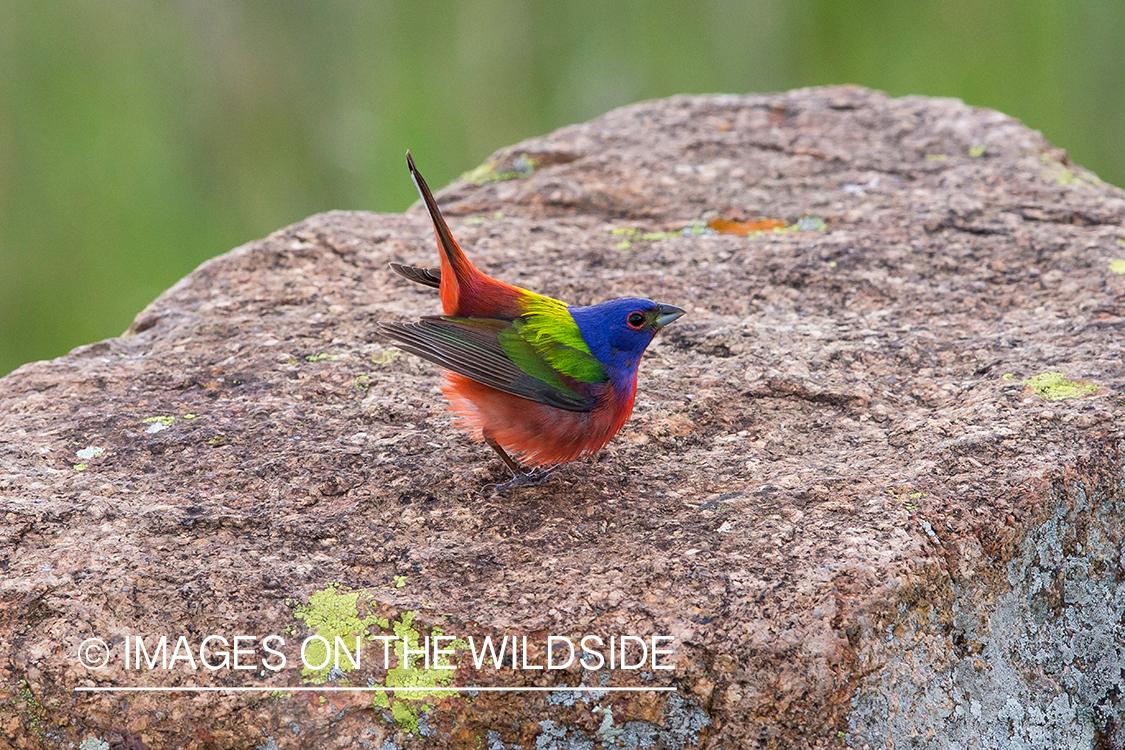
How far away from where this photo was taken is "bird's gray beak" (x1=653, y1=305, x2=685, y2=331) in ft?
9.75

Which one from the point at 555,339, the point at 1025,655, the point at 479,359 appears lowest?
the point at 1025,655

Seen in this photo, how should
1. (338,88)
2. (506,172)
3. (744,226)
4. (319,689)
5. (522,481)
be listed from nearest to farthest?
(319,689) → (522,481) → (744,226) → (506,172) → (338,88)

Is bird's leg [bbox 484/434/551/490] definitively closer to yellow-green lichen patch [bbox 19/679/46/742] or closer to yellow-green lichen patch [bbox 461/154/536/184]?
yellow-green lichen patch [bbox 19/679/46/742]

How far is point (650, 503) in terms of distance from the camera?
9.08 feet

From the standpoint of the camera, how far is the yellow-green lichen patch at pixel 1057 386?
2.97 m

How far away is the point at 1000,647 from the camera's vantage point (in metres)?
2.40

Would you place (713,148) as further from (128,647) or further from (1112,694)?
(128,647)

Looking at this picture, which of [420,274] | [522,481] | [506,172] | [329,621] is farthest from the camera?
[506,172]

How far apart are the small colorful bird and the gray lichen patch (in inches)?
38.9

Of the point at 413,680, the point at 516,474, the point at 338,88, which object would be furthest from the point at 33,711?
the point at 338,88

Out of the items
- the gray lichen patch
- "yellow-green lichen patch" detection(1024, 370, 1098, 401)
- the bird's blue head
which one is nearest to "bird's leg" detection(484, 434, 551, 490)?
the bird's blue head

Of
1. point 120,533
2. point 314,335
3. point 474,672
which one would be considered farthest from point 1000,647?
point 314,335

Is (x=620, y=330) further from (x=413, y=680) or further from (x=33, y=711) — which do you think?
(x=33, y=711)

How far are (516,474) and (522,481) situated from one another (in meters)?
0.03
